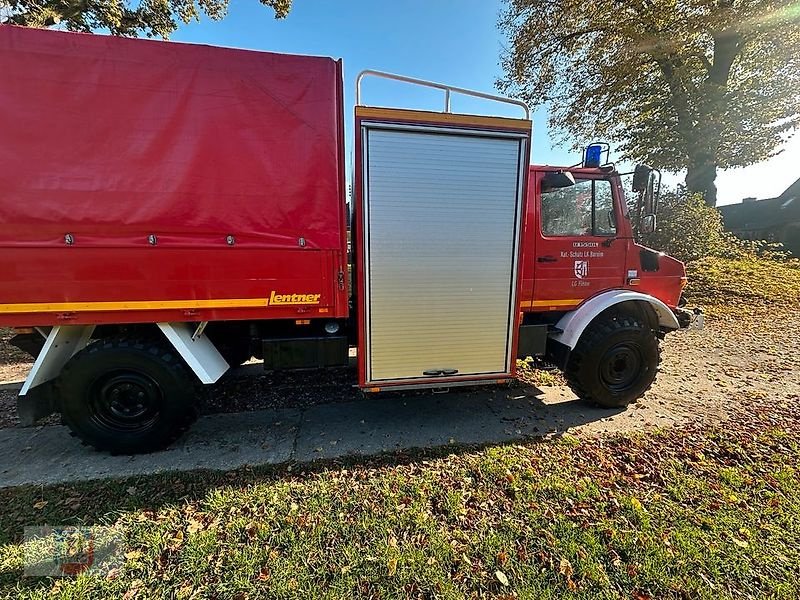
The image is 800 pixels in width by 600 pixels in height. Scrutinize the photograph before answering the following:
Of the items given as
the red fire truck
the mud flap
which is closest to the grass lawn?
the mud flap

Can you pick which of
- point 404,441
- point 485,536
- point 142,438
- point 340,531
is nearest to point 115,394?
point 142,438

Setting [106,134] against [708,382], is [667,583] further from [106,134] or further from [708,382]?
[106,134]

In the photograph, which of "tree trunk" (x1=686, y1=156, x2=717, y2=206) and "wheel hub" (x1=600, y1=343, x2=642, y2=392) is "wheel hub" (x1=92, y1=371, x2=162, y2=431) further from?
"tree trunk" (x1=686, y1=156, x2=717, y2=206)

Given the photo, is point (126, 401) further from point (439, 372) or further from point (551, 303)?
point (551, 303)

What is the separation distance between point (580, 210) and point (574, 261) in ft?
1.81

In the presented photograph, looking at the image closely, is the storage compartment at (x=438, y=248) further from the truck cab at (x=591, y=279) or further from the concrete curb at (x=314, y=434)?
the concrete curb at (x=314, y=434)

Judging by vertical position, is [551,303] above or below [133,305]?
below

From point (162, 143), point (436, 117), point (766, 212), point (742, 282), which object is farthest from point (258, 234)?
point (766, 212)

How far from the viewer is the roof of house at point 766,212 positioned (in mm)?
25589

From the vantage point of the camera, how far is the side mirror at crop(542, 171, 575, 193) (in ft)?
12.5

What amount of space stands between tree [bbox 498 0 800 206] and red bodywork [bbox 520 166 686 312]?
11985mm

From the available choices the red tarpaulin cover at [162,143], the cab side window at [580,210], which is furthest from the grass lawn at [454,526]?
the cab side window at [580,210]

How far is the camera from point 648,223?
4.11 m

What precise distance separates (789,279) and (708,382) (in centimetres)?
1080
